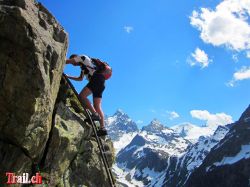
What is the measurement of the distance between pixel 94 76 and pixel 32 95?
483 cm

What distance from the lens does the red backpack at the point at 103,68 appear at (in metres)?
16.0

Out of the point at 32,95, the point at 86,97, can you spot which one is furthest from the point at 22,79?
the point at 86,97

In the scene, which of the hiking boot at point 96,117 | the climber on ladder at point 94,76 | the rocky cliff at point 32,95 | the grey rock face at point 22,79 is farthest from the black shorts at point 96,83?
the grey rock face at point 22,79

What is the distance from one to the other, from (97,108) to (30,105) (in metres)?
5.10

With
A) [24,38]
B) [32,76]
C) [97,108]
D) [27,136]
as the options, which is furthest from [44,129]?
[97,108]

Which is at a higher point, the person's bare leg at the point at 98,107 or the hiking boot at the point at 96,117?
the person's bare leg at the point at 98,107

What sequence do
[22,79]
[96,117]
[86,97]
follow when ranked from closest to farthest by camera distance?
1. [22,79]
2. [96,117]
3. [86,97]

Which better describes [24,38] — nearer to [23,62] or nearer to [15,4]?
[23,62]

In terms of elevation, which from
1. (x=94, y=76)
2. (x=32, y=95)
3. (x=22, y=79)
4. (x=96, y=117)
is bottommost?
(x=32, y=95)

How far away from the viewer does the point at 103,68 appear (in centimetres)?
1602

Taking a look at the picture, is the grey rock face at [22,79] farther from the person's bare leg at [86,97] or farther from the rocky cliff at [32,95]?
the person's bare leg at [86,97]

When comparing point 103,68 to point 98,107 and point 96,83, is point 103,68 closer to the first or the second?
point 96,83

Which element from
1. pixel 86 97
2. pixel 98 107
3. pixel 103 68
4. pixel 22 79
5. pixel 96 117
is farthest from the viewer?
pixel 98 107

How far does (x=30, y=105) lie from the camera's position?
37.2 ft
